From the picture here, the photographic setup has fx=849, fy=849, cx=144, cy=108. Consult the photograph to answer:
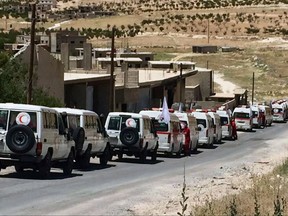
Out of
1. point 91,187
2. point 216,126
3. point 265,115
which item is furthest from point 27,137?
point 265,115

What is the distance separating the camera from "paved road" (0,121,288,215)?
16844 mm

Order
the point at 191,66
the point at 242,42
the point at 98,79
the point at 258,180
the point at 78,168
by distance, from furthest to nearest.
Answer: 1. the point at 242,42
2. the point at 191,66
3. the point at 98,79
4. the point at 78,168
5. the point at 258,180

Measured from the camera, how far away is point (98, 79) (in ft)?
178

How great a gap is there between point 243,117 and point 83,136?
42785 mm

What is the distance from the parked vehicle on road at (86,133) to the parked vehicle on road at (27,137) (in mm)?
2525

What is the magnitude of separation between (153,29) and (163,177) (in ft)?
461

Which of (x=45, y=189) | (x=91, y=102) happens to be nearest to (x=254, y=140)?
(x=91, y=102)

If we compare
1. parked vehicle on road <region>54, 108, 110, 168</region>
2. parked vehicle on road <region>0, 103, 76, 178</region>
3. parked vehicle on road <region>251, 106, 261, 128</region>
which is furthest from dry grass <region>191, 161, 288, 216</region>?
parked vehicle on road <region>251, 106, 261, 128</region>

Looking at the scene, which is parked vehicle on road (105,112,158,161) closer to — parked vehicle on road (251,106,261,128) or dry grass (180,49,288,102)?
parked vehicle on road (251,106,261,128)

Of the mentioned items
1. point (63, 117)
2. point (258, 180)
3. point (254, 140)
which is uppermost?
point (63, 117)

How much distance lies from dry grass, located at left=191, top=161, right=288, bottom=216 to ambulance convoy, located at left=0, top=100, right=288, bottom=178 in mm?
5270

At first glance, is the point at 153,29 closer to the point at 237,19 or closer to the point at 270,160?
the point at 237,19

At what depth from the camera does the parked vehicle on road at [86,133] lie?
2603cm

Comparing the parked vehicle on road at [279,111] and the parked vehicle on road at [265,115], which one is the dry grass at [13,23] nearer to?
the parked vehicle on road at [279,111]
